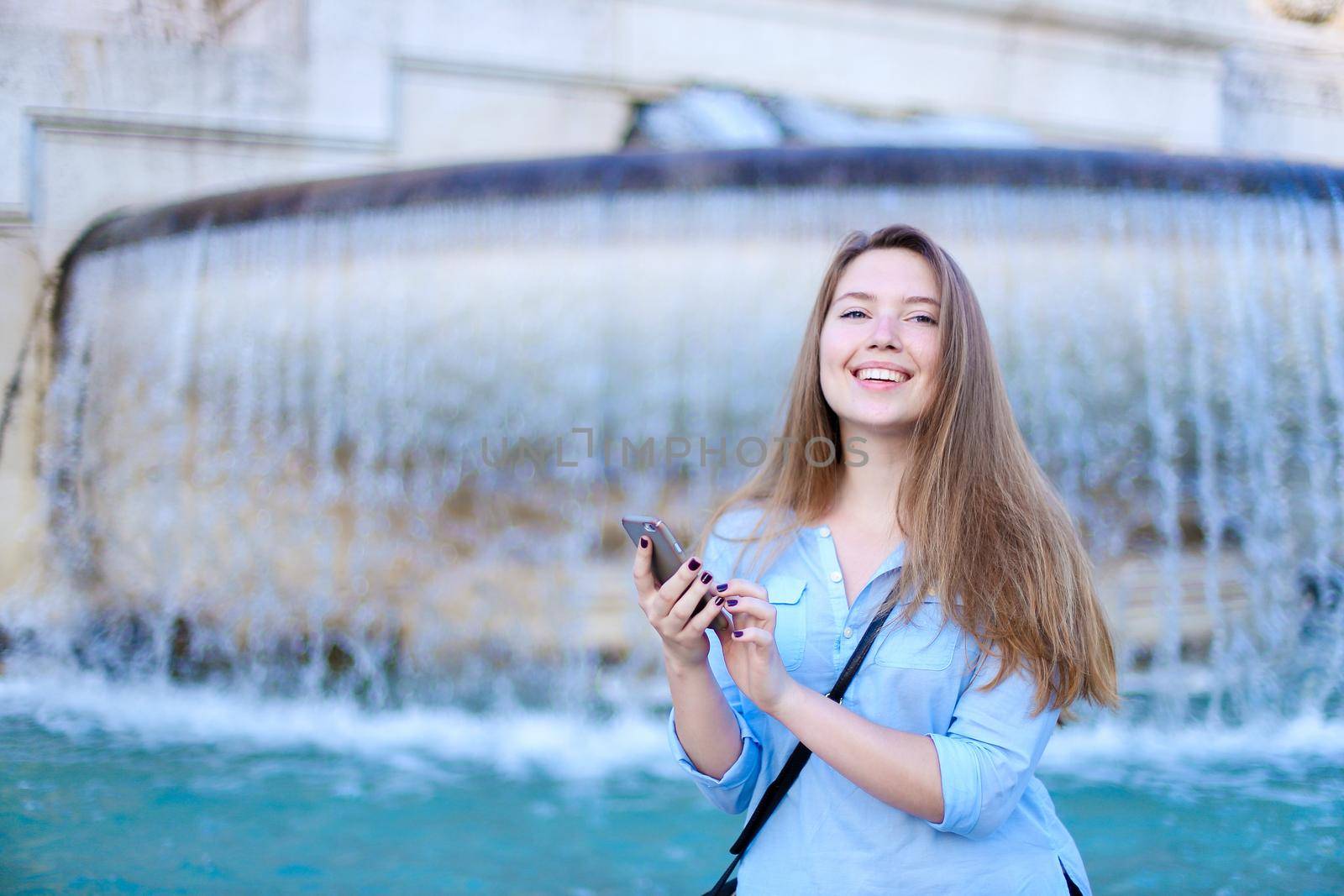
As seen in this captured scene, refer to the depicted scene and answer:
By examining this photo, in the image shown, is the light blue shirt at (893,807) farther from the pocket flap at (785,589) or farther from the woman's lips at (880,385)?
the woman's lips at (880,385)

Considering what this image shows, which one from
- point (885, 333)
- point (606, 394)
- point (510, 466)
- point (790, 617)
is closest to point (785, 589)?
point (790, 617)

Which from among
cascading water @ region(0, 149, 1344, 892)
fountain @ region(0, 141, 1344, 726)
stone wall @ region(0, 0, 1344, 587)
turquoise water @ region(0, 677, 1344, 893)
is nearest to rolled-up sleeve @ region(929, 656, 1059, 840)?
turquoise water @ region(0, 677, 1344, 893)

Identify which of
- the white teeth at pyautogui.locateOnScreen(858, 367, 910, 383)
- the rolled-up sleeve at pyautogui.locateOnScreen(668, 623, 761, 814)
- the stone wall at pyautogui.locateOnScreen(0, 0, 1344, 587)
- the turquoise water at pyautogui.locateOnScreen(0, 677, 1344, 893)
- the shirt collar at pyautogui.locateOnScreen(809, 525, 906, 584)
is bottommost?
the turquoise water at pyautogui.locateOnScreen(0, 677, 1344, 893)

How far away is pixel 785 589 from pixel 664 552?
267 mm

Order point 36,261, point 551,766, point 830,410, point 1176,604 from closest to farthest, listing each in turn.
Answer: point 830,410 < point 551,766 < point 1176,604 < point 36,261

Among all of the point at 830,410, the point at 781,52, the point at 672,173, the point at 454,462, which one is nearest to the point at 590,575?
the point at 454,462

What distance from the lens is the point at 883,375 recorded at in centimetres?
129

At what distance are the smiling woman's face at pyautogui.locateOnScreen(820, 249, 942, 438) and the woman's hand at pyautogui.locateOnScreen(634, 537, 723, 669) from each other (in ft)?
1.14

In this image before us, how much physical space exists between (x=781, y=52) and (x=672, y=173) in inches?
154

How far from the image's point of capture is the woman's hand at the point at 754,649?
110 centimetres

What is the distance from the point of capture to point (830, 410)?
1.47 metres

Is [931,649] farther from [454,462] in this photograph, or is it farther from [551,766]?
[454,462]

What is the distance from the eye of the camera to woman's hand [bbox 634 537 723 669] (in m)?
1.09

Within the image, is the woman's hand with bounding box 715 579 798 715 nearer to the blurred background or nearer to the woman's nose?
the woman's nose
